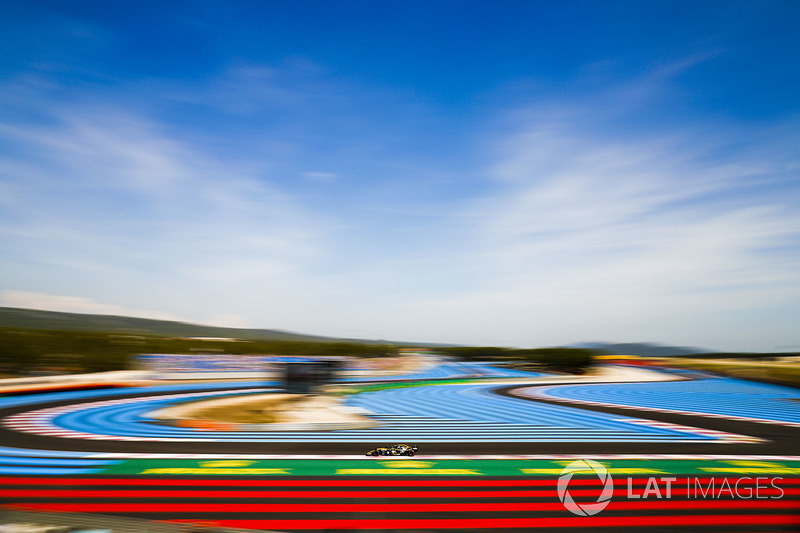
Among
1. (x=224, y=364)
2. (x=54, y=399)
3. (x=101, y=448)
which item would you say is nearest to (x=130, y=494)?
(x=101, y=448)

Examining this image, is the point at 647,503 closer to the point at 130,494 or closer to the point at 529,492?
the point at 529,492

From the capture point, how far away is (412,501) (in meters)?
5.93

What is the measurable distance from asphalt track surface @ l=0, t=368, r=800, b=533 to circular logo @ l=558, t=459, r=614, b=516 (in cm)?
10

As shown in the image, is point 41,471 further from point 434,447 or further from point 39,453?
point 434,447

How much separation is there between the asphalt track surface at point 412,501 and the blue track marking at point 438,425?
2.58m

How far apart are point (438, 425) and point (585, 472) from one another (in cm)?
525

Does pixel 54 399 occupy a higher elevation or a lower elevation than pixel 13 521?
lower

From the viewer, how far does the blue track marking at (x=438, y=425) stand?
33.3 ft

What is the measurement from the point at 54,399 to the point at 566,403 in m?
18.9

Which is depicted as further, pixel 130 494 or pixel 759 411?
pixel 759 411

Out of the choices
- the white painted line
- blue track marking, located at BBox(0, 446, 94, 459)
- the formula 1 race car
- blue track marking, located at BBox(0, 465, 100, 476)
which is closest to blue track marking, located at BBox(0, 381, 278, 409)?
blue track marking, located at BBox(0, 446, 94, 459)

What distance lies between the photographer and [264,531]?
16.0 feet

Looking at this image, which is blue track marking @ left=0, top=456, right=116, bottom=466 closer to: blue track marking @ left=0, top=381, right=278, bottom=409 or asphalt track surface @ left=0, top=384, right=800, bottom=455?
asphalt track surface @ left=0, top=384, right=800, bottom=455

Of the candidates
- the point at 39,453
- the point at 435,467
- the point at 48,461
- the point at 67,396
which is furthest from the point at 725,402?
the point at 67,396
